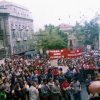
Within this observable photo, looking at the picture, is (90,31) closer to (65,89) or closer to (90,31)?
→ (90,31)

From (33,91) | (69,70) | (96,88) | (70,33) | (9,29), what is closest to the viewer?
(96,88)

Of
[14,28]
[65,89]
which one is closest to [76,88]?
[65,89]

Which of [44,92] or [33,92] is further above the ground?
[33,92]

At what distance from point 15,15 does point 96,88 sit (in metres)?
65.8

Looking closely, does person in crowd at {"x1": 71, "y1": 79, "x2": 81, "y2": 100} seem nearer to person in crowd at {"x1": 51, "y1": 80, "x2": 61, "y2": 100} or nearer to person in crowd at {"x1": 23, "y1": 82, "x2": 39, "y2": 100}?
person in crowd at {"x1": 51, "y1": 80, "x2": 61, "y2": 100}

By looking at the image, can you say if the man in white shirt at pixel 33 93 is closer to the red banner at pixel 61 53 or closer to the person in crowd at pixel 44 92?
the person in crowd at pixel 44 92

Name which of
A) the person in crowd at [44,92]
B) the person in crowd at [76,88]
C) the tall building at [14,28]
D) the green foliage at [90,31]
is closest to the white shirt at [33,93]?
the person in crowd at [44,92]

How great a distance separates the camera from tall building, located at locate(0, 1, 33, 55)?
63.2 metres

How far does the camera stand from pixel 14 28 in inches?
2687

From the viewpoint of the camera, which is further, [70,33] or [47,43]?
[70,33]

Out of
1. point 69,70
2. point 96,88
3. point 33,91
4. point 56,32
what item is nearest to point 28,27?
point 56,32

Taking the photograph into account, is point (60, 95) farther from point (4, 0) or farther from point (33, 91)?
point (4, 0)

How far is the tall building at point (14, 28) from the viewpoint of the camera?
63188mm

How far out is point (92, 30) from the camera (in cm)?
7106
